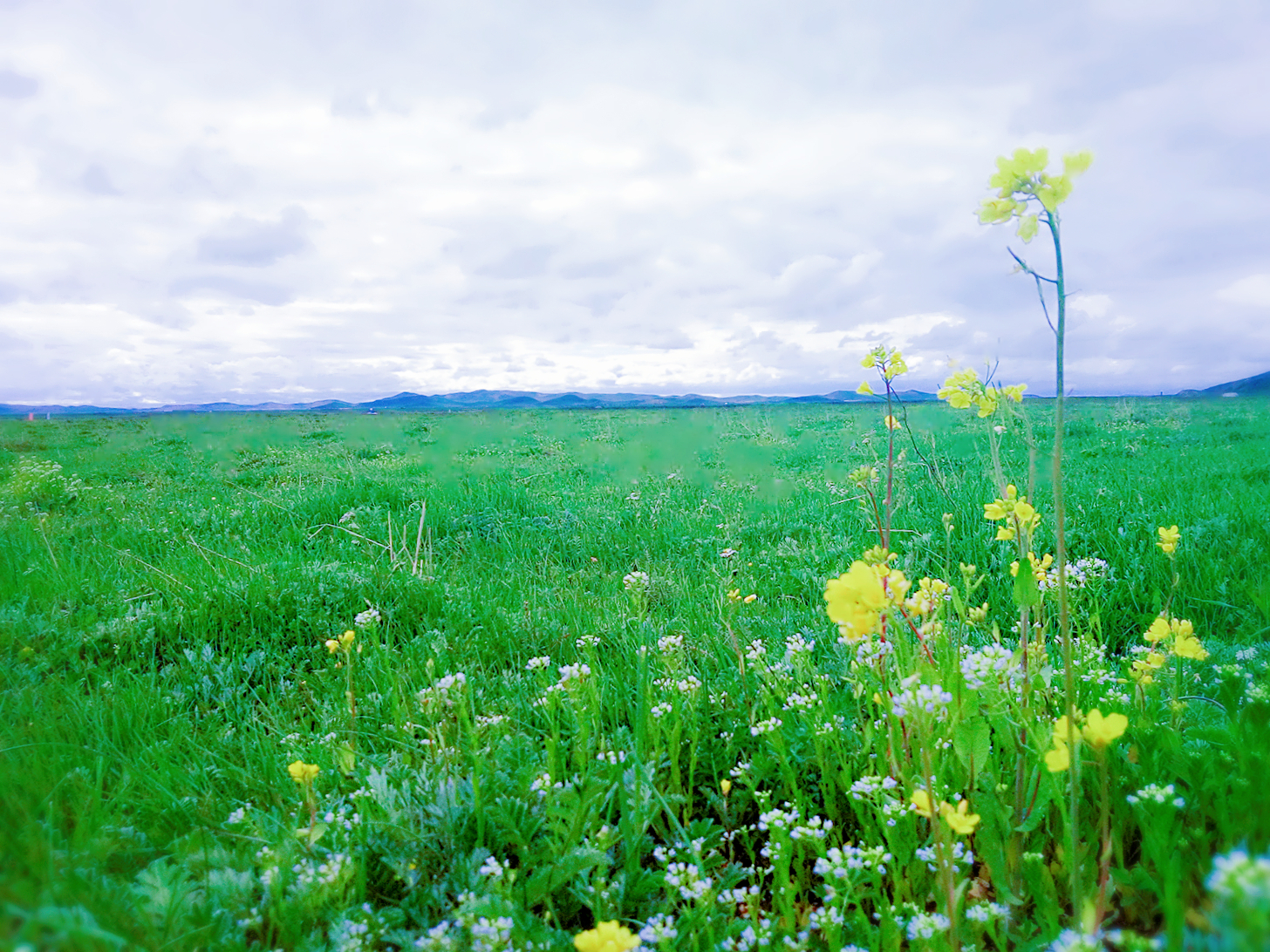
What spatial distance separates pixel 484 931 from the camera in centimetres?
125

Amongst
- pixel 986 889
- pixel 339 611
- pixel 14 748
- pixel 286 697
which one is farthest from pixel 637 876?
pixel 339 611

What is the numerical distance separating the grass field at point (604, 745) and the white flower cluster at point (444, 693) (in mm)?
19

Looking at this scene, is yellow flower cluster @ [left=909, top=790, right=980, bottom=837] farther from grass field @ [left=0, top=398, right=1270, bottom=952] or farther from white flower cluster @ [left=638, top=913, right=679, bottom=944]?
white flower cluster @ [left=638, top=913, right=679, bottom=944]

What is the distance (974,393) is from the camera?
2.23m

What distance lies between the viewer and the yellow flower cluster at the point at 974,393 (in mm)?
2174

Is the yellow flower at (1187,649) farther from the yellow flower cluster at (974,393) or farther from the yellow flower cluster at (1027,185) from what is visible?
the yellow flower cluster at (1027,185)

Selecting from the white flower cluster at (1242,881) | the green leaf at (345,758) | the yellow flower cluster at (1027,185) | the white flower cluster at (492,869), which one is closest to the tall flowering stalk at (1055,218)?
the yellow flower cluster at (1027,185)

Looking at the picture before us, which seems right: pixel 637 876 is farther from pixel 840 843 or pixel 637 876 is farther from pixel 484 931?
pixel 840 843

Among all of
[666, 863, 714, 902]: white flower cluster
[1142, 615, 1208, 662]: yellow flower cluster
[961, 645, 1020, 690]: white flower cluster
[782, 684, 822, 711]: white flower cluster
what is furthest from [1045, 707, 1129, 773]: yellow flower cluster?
[1142, 615, 1208, 662]: yellow flower cluster

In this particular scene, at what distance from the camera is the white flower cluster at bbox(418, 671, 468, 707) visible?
2010 mm

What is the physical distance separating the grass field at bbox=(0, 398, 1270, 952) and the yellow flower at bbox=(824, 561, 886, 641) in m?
0.32

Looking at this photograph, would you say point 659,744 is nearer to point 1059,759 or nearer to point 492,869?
point 492,869

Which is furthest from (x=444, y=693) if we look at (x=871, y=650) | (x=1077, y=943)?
(x=1077, y=943)

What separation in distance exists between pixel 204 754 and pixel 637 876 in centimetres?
173
